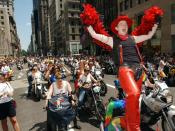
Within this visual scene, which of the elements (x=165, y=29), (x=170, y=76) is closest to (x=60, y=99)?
(x=170, y=76)

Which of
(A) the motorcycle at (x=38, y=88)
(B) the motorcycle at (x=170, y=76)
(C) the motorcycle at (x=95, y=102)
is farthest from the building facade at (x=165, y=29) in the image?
(C) the motorcycle at (x=95, y=102)

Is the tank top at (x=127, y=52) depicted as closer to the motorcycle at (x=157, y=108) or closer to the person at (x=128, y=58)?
the person at (x=128, y=58)

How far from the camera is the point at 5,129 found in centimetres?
661

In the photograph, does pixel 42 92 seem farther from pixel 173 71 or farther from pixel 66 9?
pixel 66 9

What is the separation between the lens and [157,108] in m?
5.09

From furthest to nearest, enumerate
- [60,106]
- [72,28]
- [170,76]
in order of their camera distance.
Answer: [72,28] < [170,76] < [60,106]

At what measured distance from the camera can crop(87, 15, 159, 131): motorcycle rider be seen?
4.37 meters

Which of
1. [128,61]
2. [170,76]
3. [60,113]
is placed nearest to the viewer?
[128,61]

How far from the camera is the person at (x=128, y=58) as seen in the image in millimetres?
4367

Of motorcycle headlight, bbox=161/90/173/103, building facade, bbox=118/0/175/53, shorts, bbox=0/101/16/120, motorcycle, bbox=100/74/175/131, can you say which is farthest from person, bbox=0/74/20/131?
building facade, bbox=118/0/175/53

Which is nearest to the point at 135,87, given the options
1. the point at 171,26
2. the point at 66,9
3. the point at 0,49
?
the point at 171,26

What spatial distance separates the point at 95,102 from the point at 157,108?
264 cm

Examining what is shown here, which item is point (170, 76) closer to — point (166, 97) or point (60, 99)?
point (60, 99)

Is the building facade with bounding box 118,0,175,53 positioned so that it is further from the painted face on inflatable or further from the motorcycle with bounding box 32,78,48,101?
the painted face on inflatable
